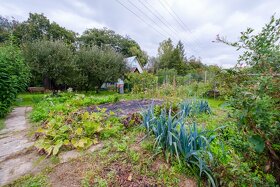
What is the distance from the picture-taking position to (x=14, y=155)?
206cm

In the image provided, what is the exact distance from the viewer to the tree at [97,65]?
448 inches

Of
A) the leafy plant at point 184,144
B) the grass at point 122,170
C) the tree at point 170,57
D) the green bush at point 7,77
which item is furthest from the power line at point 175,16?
the grass at point 122,170

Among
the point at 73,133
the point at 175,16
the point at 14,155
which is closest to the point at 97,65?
the point at 175,16

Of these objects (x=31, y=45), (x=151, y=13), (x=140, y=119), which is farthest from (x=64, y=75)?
(x=140, y=119)

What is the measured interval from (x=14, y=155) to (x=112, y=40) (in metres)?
28.4

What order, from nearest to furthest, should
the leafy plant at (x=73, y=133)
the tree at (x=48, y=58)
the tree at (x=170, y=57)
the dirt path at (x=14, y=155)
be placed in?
the dirt path at (x=14, y=155)
the leafy plant at (x=73, y=133)
the tree at (x=48, y=58)
the tree at (x=170, y=57)

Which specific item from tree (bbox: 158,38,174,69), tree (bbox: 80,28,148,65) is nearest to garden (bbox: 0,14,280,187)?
tree (bbox: 158,38,174,69)

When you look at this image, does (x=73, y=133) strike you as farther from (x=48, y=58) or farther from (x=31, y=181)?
(x=48, y=58)

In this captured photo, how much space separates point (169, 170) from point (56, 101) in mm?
5325

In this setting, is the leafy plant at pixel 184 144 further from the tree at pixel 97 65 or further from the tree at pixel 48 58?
the tree at pixel 97 65

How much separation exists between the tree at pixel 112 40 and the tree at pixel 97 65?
48.6 feet

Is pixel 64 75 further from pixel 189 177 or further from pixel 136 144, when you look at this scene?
pixel 189 177

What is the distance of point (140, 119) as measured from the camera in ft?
9.64

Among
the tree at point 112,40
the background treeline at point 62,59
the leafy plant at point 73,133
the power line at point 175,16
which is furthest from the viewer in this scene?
the tree at point 112,40
